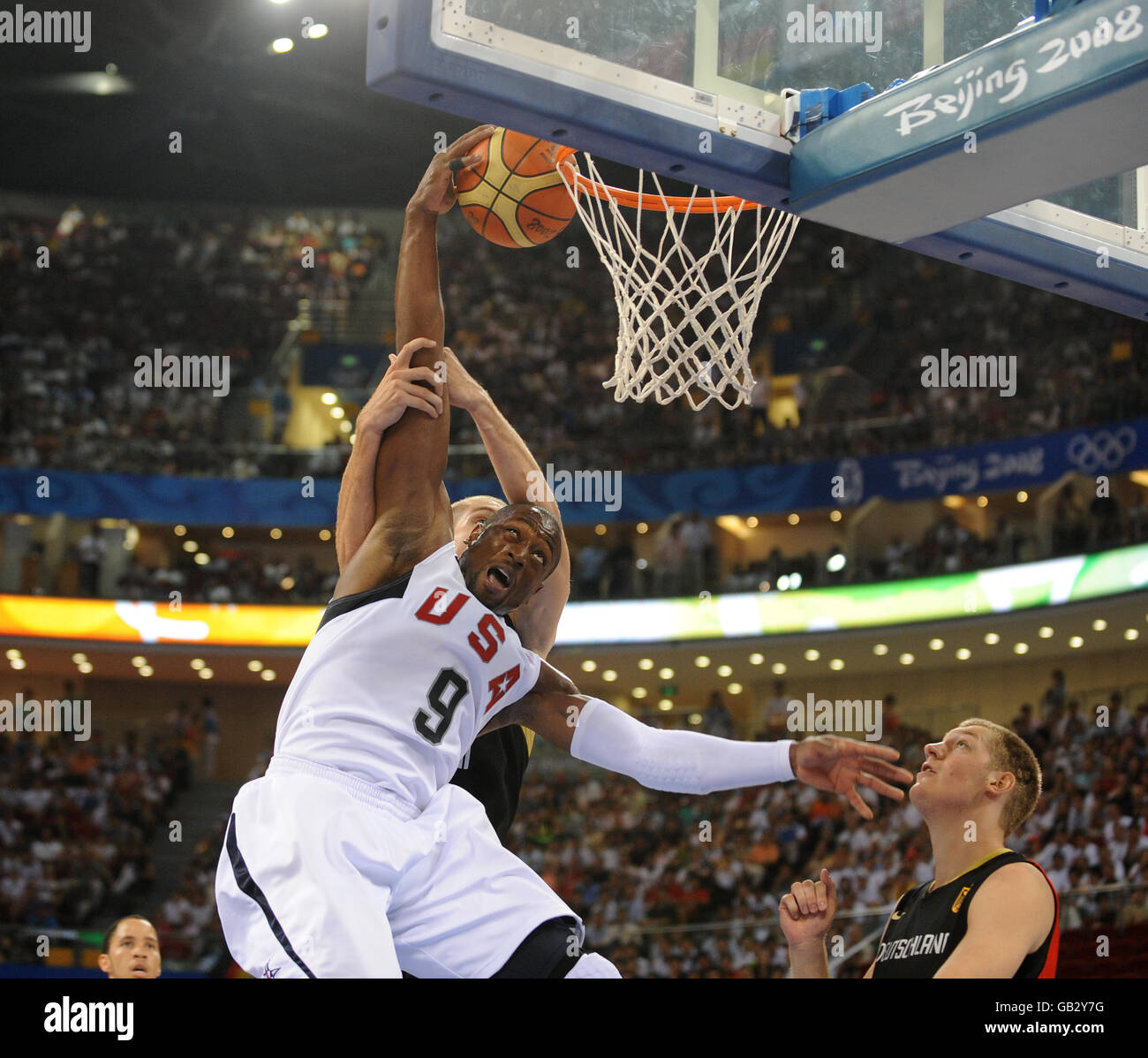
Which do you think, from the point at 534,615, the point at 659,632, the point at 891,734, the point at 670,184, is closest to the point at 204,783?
the point at 659,632

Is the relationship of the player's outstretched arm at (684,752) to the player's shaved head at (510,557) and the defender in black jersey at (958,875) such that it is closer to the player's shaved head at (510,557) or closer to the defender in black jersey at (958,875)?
the defender in black jersey at (958,875)

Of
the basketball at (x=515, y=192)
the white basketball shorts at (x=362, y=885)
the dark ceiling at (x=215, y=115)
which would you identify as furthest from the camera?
the dark ceiling at (x=215, y=115)

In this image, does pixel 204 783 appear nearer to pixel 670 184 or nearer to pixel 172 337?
pixel 172 337

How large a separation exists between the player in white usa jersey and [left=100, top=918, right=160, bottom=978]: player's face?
6.83ft

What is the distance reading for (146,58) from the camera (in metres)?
18.1

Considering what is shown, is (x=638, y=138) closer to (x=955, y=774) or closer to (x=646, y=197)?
(x=646, y=197)

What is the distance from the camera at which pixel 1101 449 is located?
50.2ft

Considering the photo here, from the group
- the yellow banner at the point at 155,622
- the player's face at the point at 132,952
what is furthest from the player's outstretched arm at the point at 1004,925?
the yellow banner at the point at 155,622

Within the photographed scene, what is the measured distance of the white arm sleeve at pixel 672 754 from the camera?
3.49m

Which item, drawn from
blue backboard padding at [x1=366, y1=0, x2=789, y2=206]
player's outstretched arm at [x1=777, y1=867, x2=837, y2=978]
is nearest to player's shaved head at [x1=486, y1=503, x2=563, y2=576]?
blue backboard padding at [x1=366, y1=0, x2=789, y2=206]

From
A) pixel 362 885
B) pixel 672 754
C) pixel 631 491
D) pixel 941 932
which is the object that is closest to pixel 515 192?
pixel 672 754

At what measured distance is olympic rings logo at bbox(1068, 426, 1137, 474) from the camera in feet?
49.2

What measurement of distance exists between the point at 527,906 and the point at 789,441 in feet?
49.1
